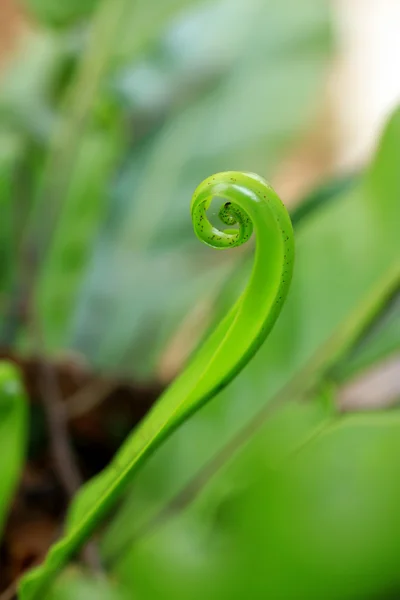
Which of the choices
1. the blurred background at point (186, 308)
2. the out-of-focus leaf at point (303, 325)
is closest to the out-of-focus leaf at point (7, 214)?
the blurred background at point (186, 308)

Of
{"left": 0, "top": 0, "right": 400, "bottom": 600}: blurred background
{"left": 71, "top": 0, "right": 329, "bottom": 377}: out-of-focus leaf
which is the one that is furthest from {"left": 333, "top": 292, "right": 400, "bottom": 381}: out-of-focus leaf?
{"left": 71, "top": 0, "right": 329, "bottom": 377}: out-of-focus leaf

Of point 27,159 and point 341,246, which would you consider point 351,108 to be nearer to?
point 27,159

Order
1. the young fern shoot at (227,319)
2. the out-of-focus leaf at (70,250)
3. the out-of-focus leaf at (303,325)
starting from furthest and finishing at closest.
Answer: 1. the out-of-focus leaf at (70,250)
2. the out-of-focus leaf at (303,325)
3. the young fern shoot at (227,319)

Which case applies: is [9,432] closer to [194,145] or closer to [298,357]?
[298,357]

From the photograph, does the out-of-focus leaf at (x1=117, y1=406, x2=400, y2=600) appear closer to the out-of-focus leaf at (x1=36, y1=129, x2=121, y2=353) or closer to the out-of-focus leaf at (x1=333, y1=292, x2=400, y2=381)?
the out-of-focus leaf at (x1=333, y1=292, x2=400, y2=381)

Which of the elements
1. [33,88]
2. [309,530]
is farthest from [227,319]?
[33,88]

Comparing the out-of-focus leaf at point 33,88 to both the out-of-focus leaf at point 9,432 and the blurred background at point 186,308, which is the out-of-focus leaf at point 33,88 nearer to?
the blurred background at point 186,308

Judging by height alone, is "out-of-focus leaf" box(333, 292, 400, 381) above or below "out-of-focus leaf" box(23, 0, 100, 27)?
below
